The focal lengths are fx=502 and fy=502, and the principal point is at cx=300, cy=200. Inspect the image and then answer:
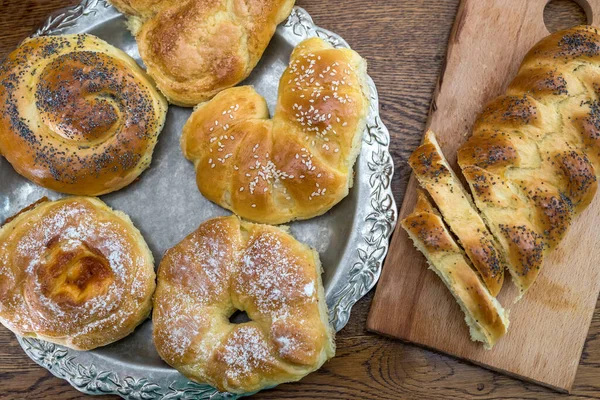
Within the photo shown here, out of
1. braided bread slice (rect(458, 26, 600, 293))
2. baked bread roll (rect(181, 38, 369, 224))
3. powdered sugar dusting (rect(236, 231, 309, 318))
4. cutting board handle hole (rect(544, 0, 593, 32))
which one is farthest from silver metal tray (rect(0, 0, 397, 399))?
cutting board handle hole (rect(544, 0, 593, 32))

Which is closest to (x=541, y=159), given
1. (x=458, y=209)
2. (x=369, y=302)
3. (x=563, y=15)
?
(x=458, y=209)

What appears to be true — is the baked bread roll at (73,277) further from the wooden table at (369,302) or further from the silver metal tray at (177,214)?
the wooden table at (369,302)

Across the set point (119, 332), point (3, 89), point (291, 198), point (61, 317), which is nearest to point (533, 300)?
point (291, 198)

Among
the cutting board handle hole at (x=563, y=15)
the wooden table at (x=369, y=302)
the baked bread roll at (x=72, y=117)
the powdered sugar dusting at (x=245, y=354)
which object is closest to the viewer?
the powdered sugar dusting at (x=245, y=354)

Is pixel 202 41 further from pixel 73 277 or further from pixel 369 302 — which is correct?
pixel 369 302

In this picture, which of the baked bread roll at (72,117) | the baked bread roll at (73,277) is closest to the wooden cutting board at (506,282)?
the baked bread roll at (73,277)

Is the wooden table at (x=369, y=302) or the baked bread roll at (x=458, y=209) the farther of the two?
the wooden table at (x=369, y=302)
